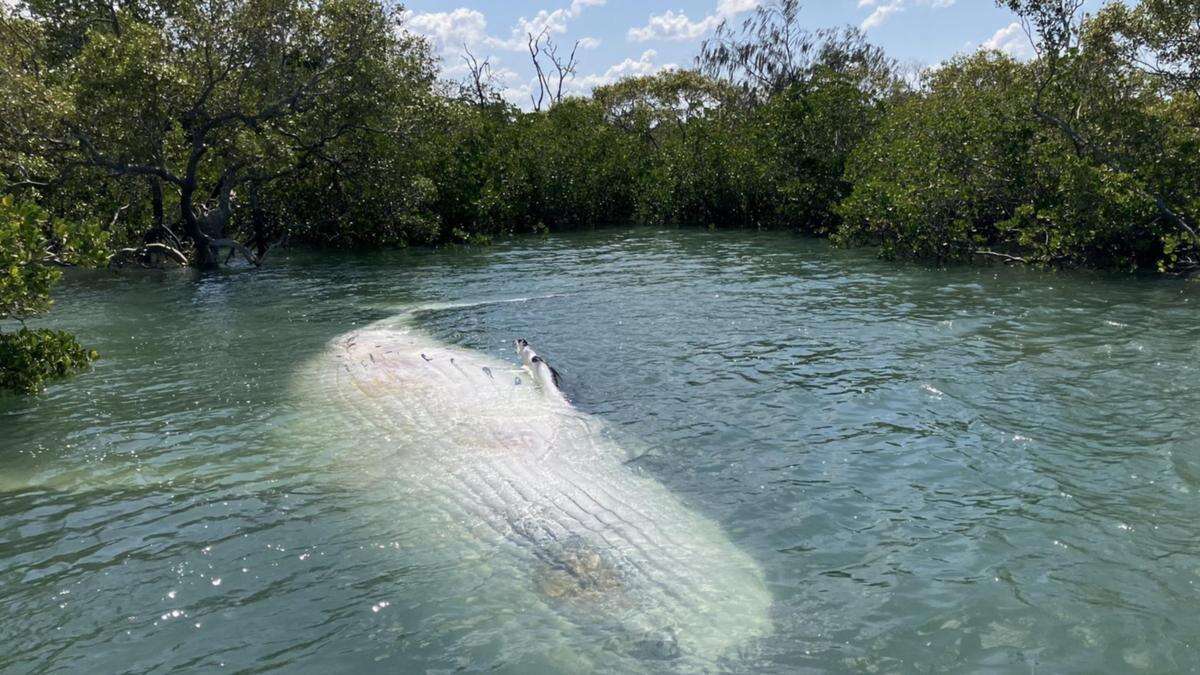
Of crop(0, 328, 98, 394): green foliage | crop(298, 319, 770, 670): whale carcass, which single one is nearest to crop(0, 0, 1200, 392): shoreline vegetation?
crop(0, 328, 98, 394): green foliage

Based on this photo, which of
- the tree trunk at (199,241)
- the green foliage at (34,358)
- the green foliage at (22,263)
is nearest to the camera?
the green foliage at (22,263)

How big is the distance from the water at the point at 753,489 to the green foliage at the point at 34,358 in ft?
0.71

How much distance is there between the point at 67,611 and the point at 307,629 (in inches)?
49.9

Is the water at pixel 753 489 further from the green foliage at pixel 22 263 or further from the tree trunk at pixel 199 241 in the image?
the tree trunk at pixel 199 241

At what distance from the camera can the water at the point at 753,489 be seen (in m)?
3.91

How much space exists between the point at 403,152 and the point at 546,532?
702 inches

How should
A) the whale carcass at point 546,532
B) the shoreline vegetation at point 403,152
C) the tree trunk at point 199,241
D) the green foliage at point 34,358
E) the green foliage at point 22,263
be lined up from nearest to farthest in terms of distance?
the whale carcass at point 546,532
the green foliage at point 22,263
the green foliage at point 34,358
the shoreline vegetation at point 403,152
the tree trunk at point 199,241

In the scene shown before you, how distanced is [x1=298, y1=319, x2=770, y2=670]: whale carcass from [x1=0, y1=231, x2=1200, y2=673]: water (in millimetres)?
118

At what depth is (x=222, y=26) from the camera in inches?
649

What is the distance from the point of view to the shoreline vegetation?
44.2ft

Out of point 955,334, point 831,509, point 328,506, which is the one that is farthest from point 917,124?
point 328,506

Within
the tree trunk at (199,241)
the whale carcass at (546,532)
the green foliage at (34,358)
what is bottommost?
the whale carcass at (546,532)

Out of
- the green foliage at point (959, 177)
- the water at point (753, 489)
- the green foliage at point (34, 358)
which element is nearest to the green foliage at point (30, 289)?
the green foliage at point (34, 358)

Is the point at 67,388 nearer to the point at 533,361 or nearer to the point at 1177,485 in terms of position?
the point at 533,361
